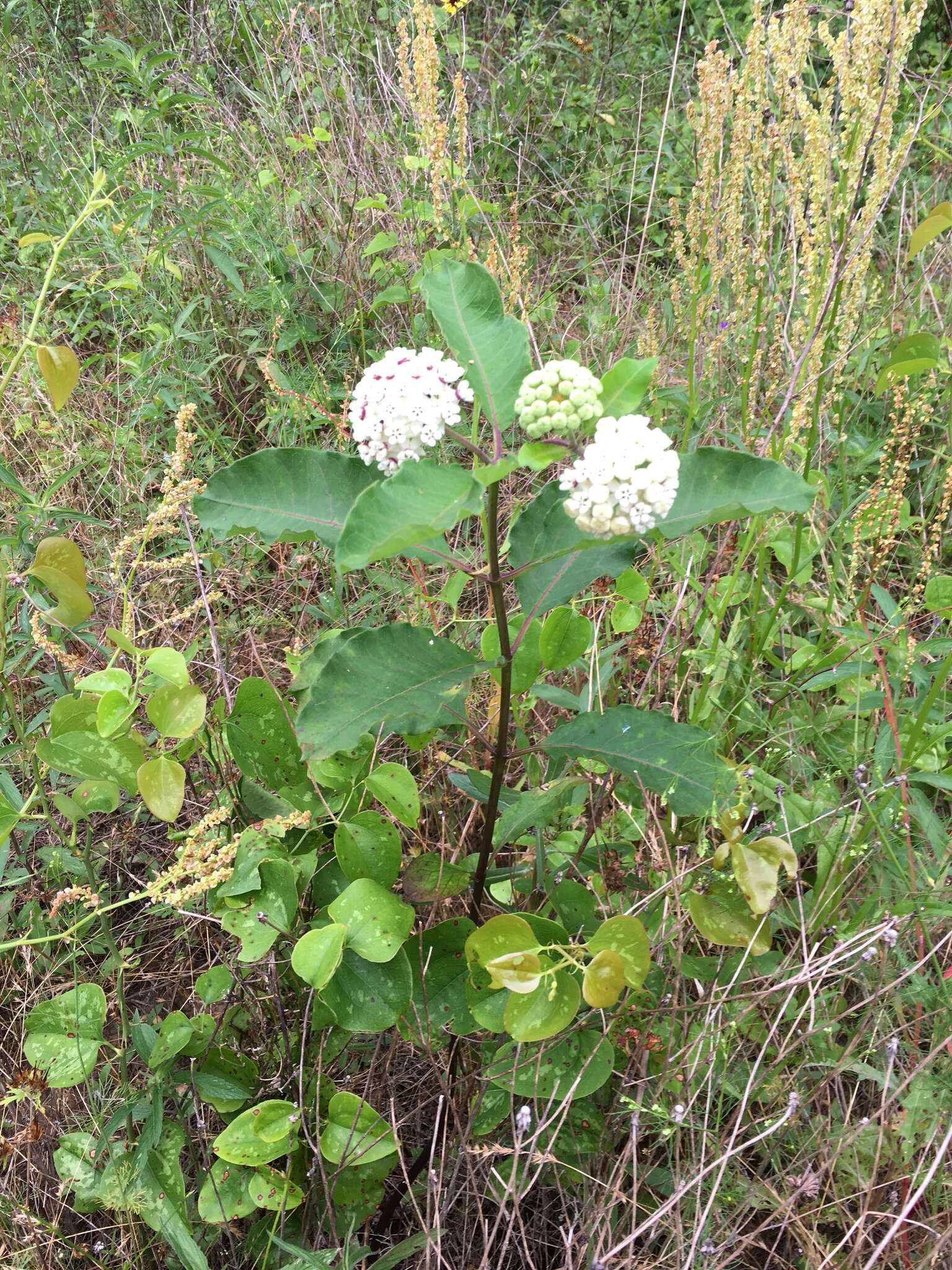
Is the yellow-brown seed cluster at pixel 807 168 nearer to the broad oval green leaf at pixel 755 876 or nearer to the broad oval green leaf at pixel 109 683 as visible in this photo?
the broad oval green leaf at pixel 755 876

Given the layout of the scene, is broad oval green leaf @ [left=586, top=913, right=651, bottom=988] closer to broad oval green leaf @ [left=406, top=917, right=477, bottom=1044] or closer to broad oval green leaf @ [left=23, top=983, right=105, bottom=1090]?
broad oval green leaf @ [left=406, top=917, right=477, bottom=1044]

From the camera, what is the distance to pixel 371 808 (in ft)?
5.58

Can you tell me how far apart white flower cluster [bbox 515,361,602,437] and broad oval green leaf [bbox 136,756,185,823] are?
0.70m

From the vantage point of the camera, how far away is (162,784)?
49.4 inches

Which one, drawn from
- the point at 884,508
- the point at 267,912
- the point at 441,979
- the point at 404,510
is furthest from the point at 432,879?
the point at 884,508

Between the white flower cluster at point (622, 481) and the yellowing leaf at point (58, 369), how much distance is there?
64cm

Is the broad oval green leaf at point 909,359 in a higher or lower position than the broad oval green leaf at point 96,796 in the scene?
higher

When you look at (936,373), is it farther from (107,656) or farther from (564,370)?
(107,656)

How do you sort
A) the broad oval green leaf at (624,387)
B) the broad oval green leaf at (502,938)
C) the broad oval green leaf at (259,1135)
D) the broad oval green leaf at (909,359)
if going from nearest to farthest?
1. the broad oval green leaf at (624,387)
2. the broad oval green leaf at (502,938)
3. the broad oval green leaf at (259,1135)
4. the broad oval green leaf at (909,359)

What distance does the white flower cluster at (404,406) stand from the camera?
3.26 ft

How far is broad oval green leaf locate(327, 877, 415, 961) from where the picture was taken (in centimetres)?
115

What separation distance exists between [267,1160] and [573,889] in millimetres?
545

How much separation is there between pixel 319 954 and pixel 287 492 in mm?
580

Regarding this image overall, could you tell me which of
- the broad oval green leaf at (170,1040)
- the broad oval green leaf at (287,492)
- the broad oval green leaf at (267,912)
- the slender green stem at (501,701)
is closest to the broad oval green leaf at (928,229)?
the slender green stem at (501,701)
